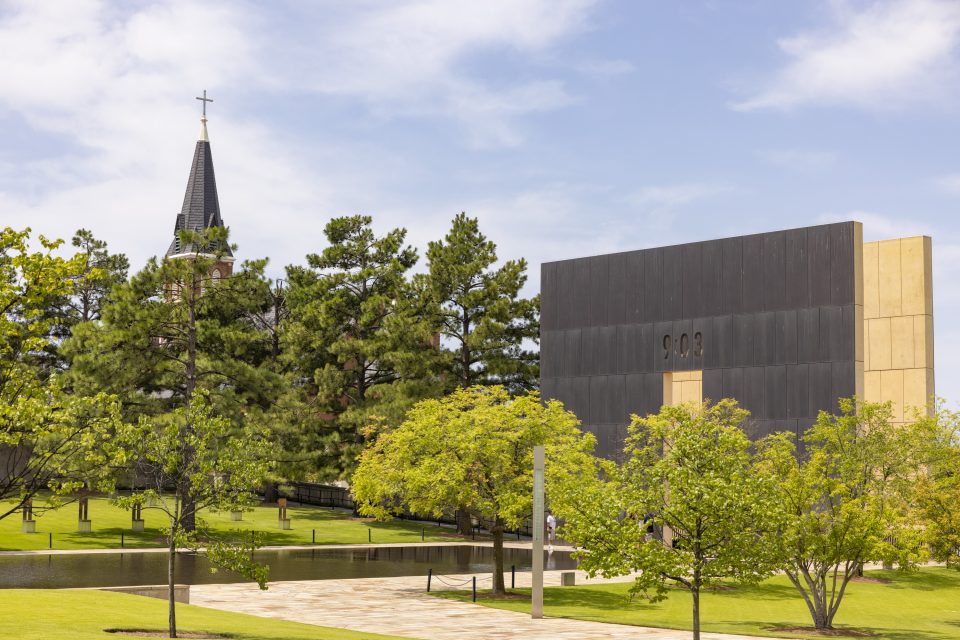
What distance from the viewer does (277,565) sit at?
Answer: 1606 inches

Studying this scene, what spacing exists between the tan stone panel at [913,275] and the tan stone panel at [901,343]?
19.2 inches

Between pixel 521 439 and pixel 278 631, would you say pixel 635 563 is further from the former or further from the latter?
pixel 521 439

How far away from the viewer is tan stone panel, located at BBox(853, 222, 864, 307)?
4831cm

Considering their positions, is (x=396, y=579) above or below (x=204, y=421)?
below

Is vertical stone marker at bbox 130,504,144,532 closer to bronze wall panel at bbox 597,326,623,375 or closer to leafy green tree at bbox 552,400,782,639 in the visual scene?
bronze wall panel at bbox 597,326,623,375

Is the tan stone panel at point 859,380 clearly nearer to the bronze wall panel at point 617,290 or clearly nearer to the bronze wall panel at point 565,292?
the bronze wall panel at point 617,290

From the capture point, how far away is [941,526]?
3706cm

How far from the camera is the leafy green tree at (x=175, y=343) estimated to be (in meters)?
50.9

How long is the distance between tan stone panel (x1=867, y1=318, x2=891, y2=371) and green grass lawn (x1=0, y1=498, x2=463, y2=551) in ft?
75.5

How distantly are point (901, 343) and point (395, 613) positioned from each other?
2962cm

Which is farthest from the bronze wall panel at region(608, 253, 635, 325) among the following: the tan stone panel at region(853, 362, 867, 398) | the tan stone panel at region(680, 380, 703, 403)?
the tan stone panel at region(853, 362, 867, 398)

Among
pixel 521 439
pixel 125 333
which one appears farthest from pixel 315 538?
pixel 521 439

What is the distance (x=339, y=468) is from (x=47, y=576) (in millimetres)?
28390

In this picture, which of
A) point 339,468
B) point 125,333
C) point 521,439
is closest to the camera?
point 521,439
